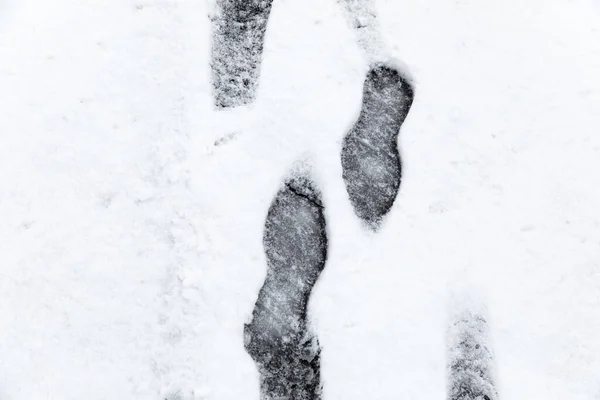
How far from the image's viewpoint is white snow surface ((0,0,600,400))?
8.24 feet

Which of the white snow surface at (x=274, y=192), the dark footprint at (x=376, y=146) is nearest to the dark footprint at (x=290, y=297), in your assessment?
the white snow surface at (x=274, y=192)

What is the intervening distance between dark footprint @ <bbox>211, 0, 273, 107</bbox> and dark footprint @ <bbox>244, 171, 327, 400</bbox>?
1.84 ft

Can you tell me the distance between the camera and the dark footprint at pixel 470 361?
8.50ft

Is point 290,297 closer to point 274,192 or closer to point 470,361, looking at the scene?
point 274,192

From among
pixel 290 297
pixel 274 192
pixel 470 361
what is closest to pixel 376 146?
pixel 274 192

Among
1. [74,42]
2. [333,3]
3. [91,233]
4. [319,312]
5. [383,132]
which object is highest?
[333,3]

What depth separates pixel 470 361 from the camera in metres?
2.61

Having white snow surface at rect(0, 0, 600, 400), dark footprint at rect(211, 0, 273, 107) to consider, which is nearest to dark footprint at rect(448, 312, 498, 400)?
white snow surface at rect(0, 0, 600, 400)

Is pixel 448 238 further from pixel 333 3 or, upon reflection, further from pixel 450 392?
pixel 333 3

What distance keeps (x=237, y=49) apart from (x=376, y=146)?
2.97 ft

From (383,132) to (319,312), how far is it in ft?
3.25

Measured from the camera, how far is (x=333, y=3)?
305 centimetres

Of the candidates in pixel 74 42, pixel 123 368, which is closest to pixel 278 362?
pixel 123 368

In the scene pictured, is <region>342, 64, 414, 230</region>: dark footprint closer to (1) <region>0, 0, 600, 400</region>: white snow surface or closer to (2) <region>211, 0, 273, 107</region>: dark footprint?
(1) <region>0, 0, 600, 400</region>: white snow surface
